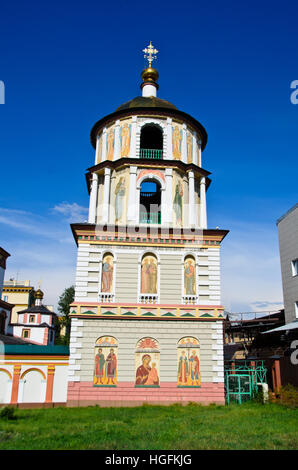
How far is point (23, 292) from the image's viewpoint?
58.2 meters

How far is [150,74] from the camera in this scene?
24.4m

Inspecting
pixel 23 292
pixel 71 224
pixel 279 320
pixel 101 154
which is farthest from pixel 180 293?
pixel 23 292

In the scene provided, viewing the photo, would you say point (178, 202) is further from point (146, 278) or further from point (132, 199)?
point (146, 278)

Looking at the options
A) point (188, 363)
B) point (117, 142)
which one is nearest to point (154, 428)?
point (188, 363)

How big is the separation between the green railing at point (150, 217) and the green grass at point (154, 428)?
29.7 ft

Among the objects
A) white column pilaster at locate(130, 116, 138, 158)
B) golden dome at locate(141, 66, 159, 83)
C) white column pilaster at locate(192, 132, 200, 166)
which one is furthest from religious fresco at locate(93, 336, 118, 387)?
golden dome at locate(141, 66, 159, 83)

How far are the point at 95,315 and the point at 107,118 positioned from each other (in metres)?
11.1

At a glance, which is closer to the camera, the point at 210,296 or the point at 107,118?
the point at 210,296

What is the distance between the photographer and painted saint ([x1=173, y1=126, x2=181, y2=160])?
69.1 ft

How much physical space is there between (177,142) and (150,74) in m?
6.05

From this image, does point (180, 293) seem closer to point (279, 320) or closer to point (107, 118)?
point (107, 118)

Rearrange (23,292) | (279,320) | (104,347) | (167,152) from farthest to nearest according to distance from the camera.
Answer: (23,292), (279,320), (167,152), (104,347)

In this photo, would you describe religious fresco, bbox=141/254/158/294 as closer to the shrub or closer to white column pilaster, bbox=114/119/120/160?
white column pilaster, bbox=114/119/120/160

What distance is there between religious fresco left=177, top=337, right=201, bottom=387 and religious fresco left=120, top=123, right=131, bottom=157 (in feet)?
33.4
